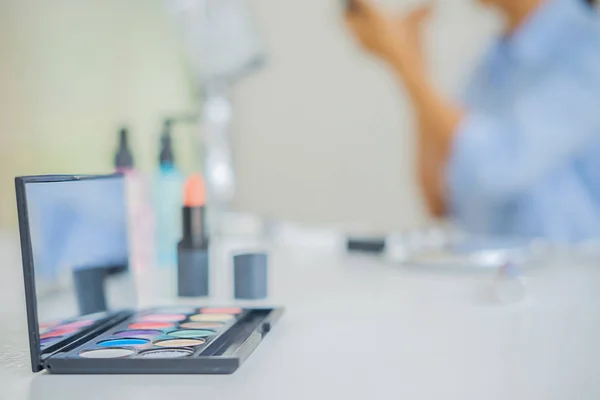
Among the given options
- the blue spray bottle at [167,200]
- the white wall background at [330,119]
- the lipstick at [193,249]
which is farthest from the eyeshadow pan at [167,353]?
the white wall background at [330,119]

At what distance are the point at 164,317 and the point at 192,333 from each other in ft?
0.21

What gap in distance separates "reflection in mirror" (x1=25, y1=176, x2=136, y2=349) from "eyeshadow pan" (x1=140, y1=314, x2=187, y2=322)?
3cm

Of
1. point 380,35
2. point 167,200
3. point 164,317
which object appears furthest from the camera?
point 380,35

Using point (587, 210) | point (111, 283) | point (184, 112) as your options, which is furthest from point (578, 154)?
point (111, 283)

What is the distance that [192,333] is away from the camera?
45 centimetres

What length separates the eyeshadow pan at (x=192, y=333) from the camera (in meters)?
0.44

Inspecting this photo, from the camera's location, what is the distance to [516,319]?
0.56 meters

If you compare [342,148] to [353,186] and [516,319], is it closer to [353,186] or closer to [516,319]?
[353,186]

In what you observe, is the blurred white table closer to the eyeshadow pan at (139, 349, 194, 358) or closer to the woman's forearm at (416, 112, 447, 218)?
the eyeshadow pan at (139, 349, 194, 358)

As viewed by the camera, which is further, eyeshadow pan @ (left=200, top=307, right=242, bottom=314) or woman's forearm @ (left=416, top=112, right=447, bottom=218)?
Result: woman's forearm @ (left=416, top=112, right=447, bottom=218)

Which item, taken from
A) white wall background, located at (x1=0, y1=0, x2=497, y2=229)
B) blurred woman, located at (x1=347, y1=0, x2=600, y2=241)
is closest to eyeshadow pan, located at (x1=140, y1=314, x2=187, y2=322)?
blurred woman, located at (x1=347, y1=0, x2=600, y2=241)

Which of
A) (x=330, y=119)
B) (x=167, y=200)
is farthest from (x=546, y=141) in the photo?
(x=167, y=200)

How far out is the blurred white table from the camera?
369 mm

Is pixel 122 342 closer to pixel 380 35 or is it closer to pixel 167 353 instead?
pixel 167 353
